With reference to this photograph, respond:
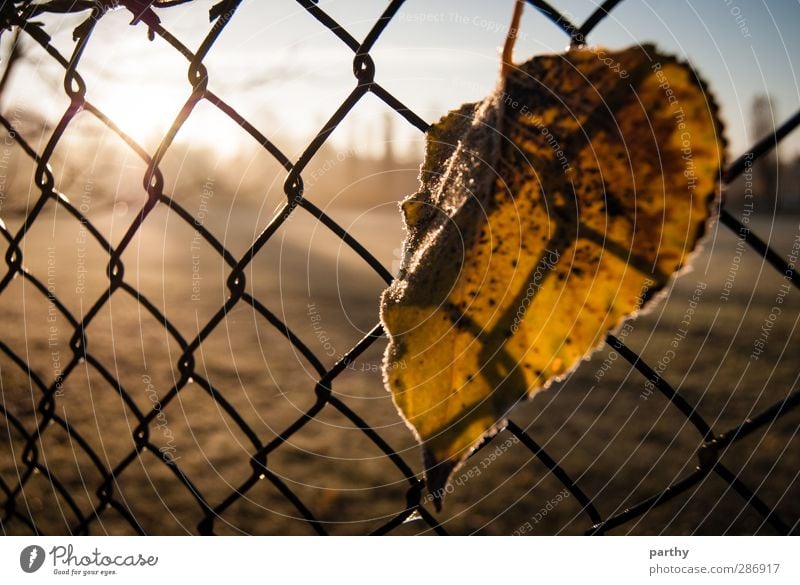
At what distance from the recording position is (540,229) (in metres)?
0.36

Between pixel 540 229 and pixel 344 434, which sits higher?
pixel 344 434

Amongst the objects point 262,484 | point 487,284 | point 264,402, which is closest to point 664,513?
point 262,484

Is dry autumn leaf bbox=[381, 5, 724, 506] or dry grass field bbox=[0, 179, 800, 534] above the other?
dry grass field bbox=[0, 179, 800, 534]

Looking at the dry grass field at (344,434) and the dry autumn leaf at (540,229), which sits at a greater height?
the dry grass field at (344,434)

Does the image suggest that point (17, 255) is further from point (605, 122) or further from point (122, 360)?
point (122, 360)

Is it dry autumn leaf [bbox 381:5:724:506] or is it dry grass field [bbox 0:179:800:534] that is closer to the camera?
dry autumn leaf [bbox 381:5:724:506]

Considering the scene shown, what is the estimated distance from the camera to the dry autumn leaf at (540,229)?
1.05 feet

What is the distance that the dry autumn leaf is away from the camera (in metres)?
0.32

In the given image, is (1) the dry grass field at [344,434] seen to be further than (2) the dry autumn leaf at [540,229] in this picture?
Yes

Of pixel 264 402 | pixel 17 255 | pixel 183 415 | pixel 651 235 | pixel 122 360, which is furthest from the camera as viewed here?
pixel 122 360

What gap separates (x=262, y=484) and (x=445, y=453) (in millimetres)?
1919

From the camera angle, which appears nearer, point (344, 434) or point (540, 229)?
point (540, 229)

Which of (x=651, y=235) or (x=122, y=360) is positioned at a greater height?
(x=122, y=360)
